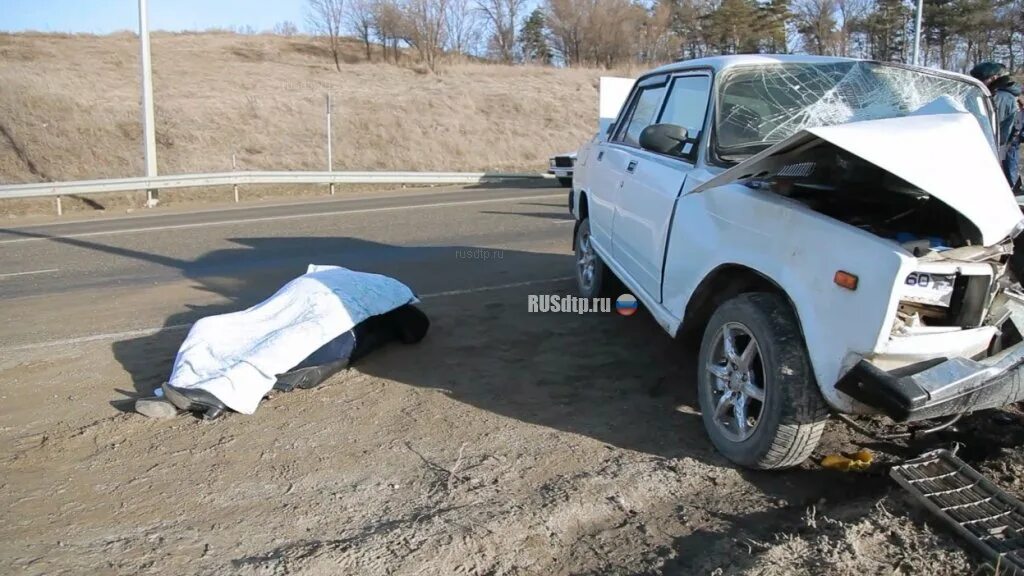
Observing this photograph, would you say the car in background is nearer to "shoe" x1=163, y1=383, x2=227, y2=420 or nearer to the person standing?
the person standing

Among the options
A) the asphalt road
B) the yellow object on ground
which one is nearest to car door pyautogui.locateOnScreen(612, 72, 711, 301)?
the yellow object on ground

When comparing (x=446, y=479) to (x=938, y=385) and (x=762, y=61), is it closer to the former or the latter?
(x=938, y=385)

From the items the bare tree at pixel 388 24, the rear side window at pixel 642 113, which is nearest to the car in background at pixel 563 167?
the rear side window at pixel 642 113

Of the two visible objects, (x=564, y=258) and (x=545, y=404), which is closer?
(x=545, y=404)

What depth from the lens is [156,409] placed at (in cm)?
475

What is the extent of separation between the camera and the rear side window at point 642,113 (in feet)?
19.0

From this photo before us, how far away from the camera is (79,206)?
20078mm

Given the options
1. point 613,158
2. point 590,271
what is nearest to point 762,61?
point 613,158

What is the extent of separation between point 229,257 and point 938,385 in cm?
886

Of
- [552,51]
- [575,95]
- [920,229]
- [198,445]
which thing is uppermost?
[552,51]

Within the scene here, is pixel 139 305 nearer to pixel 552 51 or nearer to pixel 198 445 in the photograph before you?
pixel 198 445

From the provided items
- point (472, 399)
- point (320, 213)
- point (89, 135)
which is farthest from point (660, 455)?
point (89, 135)

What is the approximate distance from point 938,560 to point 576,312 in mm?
4135

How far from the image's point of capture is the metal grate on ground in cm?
296
